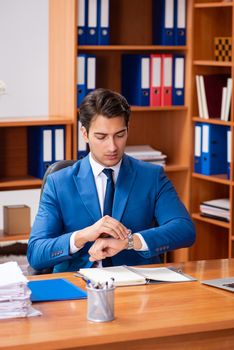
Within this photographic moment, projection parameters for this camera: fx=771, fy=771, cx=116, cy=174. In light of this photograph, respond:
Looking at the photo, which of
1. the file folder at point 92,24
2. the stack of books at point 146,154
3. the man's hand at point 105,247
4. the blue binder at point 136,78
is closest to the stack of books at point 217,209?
the stack of books at point 146,154

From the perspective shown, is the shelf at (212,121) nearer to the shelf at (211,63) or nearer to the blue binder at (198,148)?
the blue binder at (198,148)

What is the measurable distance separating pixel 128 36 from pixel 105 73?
0.95 ft

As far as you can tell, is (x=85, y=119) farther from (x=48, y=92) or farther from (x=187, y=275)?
(x=48, y=92)

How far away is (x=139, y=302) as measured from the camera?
240 cm

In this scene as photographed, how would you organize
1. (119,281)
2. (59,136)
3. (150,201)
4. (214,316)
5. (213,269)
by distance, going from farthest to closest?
1. (59,136)
2. (150,201)
3. (213,269)
4. (119,281)
5. (214,316)

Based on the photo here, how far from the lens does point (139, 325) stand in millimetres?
2150

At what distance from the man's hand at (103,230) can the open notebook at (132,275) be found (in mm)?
113

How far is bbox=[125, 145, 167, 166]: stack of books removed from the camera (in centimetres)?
481

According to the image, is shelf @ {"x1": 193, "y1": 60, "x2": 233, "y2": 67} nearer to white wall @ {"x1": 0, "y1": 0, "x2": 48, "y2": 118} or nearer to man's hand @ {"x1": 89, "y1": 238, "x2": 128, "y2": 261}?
Answer: white wall @ {"x1": 0, "y1": 0, "x2": 48, "y2": 118}

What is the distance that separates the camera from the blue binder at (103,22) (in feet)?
14.9

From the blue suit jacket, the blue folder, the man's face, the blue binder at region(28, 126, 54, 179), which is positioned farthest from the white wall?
the blue folder

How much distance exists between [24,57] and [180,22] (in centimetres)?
105

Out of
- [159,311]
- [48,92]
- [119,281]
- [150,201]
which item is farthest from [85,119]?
[48,92]

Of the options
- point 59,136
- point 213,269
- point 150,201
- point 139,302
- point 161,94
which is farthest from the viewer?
point 161,94
